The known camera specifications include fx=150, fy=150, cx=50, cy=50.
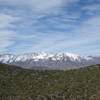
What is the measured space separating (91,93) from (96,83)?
485cm

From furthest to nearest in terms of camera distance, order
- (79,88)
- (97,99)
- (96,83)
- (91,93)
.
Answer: (96,83) → (79,88) → (91,93) → (97,99)

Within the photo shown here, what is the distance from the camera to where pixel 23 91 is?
69.7ft

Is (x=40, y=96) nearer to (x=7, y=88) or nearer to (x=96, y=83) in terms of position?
(x=7, y=88)

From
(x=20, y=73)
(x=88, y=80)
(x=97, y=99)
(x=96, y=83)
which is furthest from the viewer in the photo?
(x=20, y=73)

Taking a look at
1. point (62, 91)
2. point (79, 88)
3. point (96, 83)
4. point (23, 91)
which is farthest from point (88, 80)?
point (23, 91)

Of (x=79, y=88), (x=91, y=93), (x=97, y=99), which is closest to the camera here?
(x=97, y=99)

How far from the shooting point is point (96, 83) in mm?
24391

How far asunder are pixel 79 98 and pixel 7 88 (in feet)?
34.4

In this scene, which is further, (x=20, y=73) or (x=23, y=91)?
(x=20, y=73)

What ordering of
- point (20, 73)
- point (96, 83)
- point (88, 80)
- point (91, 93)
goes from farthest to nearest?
point (20, 73) < point (88, 80) < point (96, 83) < point (91, 93)

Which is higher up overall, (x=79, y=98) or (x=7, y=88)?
(x=7, y=88)

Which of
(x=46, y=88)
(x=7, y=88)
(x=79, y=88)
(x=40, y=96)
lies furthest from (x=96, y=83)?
(x=7, y=88)

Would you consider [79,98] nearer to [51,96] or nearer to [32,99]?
[51,96]

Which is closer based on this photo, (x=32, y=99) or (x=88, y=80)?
(x=32, y=99)
